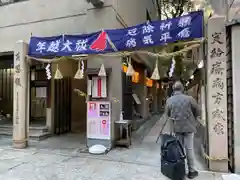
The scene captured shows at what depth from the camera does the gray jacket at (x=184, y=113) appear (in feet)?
17.2

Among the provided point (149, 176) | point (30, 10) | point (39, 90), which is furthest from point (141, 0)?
point (149, 176)

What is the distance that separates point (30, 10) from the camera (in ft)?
31.7

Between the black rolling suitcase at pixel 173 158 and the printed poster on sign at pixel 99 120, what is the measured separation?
8.70 ft

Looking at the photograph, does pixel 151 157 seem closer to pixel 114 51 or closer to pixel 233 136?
pixel 233 136

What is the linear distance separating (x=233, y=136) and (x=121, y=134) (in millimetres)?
3981

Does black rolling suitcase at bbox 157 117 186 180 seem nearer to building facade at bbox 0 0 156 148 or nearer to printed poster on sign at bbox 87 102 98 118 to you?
building facade at bbox 0 0 156 148

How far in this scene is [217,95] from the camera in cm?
564

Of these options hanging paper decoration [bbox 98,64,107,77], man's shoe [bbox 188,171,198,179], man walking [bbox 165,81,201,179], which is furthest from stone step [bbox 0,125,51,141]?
man's shoe [bbox 188,171,198,179]

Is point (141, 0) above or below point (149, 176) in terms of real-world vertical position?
above

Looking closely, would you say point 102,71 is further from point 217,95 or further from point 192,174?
point 192,174

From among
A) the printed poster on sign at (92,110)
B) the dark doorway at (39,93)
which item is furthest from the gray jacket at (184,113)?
the dark doorway at (39,93)

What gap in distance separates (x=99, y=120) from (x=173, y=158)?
10.7ft

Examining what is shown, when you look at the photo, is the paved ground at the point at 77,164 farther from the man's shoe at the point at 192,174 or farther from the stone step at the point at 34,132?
the stone step at the point at 34,132

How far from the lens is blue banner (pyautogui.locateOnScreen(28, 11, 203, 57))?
5863mm
